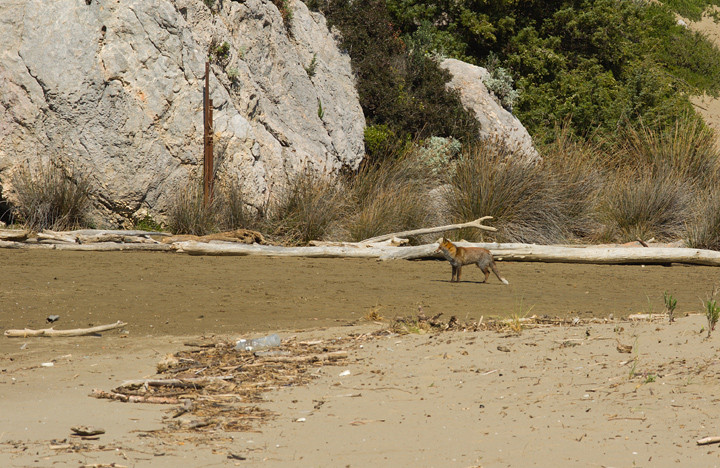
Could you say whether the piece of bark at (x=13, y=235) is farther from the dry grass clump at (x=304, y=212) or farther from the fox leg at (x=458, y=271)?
the fox leg at (x=458, y=271)

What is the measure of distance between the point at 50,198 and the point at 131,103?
7.34 feet

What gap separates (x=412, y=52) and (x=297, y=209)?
7.99 m

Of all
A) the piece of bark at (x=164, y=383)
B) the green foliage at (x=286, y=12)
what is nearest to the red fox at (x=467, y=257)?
the piece of bark at (x=164, y=383)

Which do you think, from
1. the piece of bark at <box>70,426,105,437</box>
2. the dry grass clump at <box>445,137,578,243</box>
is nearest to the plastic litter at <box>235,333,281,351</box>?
the piece of bark at <box>70,426,105,437</box>

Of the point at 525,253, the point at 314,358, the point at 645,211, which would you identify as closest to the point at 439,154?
the point at 645,211

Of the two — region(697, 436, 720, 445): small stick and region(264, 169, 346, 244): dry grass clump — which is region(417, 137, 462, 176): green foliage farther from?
region(697, 436, 720, 445): small stick

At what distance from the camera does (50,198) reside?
1155 centimetres

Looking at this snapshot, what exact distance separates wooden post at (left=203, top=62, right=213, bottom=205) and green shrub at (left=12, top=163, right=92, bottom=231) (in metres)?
1.86

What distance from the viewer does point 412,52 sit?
19.1 m

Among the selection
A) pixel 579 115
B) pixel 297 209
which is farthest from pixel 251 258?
pixel 579 115

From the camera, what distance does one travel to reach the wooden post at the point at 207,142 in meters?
12.8

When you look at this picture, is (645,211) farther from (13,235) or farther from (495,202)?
(13,235)

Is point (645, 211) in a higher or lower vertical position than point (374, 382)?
higher

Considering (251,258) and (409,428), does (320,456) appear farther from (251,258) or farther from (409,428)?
(251,258)
